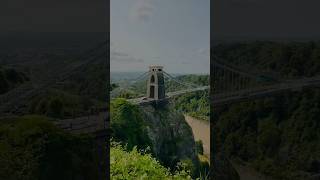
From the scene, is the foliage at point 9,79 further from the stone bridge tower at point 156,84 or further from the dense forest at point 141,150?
the stone bridge tower at point 156,84

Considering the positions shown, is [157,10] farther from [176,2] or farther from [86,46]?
[86,46]

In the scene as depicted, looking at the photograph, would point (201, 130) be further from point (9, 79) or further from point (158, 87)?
point (9, 79)

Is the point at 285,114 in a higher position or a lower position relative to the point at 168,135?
higher

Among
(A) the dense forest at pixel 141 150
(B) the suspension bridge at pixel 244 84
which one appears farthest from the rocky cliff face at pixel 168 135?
(B) the suspension bridge at pixel 244 84

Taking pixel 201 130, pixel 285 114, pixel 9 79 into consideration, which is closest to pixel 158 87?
pixel 201 130

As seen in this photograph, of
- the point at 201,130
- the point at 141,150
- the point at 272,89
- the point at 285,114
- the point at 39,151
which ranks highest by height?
the point at 272,89

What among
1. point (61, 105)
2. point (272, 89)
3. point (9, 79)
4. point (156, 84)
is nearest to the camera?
point (9, 79)

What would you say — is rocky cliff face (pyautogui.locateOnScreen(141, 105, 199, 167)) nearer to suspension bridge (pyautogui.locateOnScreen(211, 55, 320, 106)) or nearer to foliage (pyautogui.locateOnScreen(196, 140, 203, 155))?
foliage (pyautogui.locateOnScreen(196, 140, 203, 155))

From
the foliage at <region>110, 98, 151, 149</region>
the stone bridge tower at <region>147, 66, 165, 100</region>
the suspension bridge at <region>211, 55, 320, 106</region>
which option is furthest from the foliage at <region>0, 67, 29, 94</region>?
the suspension bridge at <region>211, 55, 320, 106</region>
